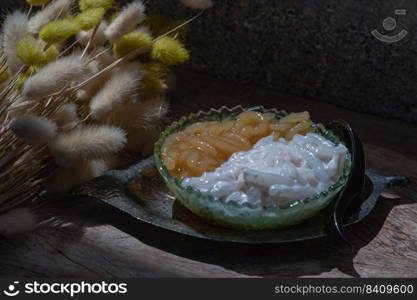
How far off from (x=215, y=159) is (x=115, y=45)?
10.1 inches

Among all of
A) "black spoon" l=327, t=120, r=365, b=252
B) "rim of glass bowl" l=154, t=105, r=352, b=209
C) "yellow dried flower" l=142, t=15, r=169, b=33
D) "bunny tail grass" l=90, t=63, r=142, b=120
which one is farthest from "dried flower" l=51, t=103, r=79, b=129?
"black spoon" l=327, t=120, r=365, b=252

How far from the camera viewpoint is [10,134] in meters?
1.03

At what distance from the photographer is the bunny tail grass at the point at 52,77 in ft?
3.05

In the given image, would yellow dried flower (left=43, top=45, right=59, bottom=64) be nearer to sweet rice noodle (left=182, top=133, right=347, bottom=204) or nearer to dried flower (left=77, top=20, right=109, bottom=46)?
dried flower (left=77, top=20, right=109, bottom=46)

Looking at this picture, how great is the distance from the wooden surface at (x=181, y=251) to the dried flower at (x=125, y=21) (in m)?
0.27

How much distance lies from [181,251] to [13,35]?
40 cm

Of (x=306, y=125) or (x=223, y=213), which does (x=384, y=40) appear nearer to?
(x=306, y=125)

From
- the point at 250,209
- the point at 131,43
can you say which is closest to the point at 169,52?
the point at 131,43

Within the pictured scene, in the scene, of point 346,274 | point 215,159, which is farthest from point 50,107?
point 346,274

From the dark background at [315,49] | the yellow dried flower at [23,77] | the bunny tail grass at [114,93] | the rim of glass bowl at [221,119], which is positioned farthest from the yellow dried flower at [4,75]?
the dark background at [315,49]

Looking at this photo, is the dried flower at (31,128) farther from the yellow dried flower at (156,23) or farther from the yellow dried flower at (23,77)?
the yellow dried flower at (156,23)

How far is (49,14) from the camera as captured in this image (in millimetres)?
1116

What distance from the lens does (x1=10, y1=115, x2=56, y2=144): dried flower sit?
2.98ft

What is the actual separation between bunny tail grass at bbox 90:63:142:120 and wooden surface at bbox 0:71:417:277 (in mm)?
154
